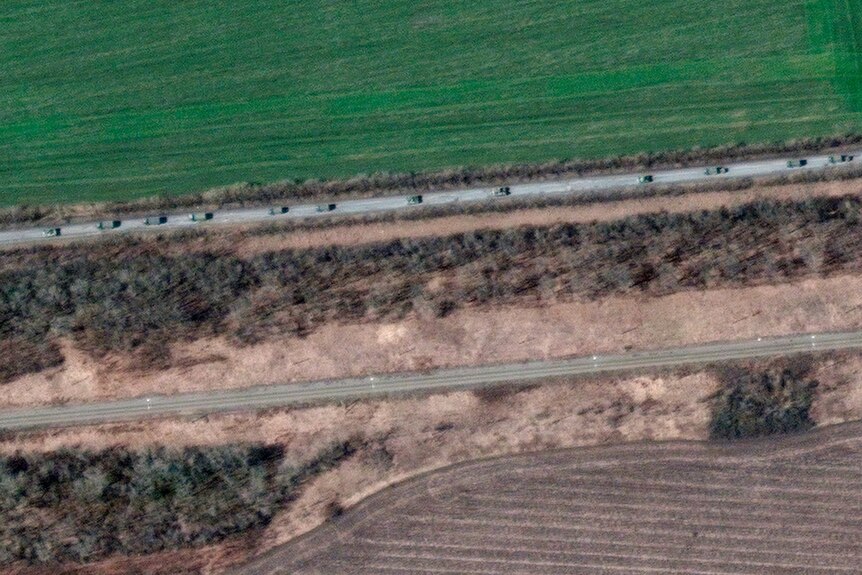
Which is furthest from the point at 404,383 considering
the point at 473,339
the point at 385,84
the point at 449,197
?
the point at 385,84

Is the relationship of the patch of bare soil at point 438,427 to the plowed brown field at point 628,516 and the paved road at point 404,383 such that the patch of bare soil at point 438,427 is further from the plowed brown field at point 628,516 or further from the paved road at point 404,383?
the plowed brown field at point 628,516

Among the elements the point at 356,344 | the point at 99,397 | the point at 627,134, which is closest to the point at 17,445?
the point at 99,397

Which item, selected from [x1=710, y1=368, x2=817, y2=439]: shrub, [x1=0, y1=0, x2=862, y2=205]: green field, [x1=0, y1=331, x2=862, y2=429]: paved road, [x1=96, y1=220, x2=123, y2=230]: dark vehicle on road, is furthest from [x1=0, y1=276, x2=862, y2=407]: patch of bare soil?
[x1=0, y1=0, x2=862, y2=205]: green field

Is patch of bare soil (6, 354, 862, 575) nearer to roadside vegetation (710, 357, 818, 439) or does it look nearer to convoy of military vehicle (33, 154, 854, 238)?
roadside vegetation (710, 357, 818, 439)

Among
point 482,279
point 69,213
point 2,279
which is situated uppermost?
point 69,213

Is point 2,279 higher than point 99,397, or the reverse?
point 2,279

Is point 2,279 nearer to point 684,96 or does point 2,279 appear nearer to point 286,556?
point 286,556

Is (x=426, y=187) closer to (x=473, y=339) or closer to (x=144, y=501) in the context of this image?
(x=473, y=339)
